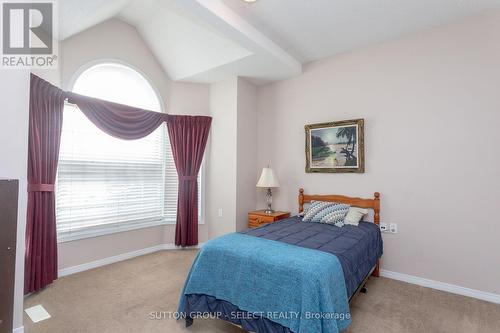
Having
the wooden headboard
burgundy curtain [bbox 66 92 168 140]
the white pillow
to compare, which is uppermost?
burgundy curtain [bbox 66 92 168 140]

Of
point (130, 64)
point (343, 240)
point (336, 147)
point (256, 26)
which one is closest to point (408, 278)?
point (343, 240)

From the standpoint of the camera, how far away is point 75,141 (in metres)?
3.09

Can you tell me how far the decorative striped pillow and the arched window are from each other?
2206 millimetres

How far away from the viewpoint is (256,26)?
2.86m

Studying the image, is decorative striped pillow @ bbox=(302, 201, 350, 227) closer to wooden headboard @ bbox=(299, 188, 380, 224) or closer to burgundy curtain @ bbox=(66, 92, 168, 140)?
wooden headboard @ bbox=(299, 188, 380, 224)

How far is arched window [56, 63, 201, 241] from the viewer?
3.04 meters

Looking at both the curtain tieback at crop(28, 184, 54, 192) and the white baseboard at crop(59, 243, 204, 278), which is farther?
the white baseboard at crop(59, 243, 204, 278)

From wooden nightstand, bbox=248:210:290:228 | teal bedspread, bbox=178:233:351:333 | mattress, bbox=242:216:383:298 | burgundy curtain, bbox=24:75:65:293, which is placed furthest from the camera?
wooden nightstand, bbox=248:210:290:228

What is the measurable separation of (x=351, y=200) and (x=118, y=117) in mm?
3293

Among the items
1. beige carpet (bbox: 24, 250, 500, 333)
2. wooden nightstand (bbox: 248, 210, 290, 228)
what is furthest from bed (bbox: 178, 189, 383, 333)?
wooden nightstand (bbox: 248, 210, 290, 228)

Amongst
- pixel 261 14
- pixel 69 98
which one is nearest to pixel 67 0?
pixel 69 98

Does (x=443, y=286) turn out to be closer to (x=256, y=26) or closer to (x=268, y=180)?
(x=268, y=180)

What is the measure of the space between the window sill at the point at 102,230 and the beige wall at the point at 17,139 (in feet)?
3.99

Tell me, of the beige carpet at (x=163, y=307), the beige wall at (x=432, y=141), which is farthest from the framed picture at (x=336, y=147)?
the beige carpet at (x=163, y=307)
